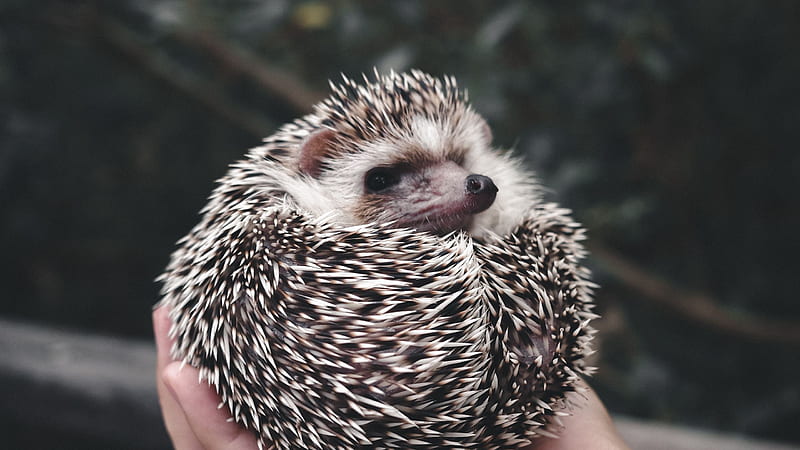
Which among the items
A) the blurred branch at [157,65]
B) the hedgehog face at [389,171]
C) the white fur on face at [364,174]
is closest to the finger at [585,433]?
the white fur on face at [364,174]

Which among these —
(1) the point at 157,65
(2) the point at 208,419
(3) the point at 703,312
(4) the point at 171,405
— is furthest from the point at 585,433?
(1) the point at 157,65

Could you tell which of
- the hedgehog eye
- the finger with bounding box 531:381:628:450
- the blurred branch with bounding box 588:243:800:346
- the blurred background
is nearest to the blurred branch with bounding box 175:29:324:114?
the blurred background

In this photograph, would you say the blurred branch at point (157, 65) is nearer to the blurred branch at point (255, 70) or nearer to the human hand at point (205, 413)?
the blurred branch at point (255, 70)

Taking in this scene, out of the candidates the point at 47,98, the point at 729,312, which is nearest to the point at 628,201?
the point at 729,312

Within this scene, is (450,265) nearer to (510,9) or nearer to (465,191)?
A: (465,191)

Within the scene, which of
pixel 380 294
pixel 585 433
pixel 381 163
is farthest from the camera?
pixel 585 433

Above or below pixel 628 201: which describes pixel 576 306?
below

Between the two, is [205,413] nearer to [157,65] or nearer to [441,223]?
[441,223]
